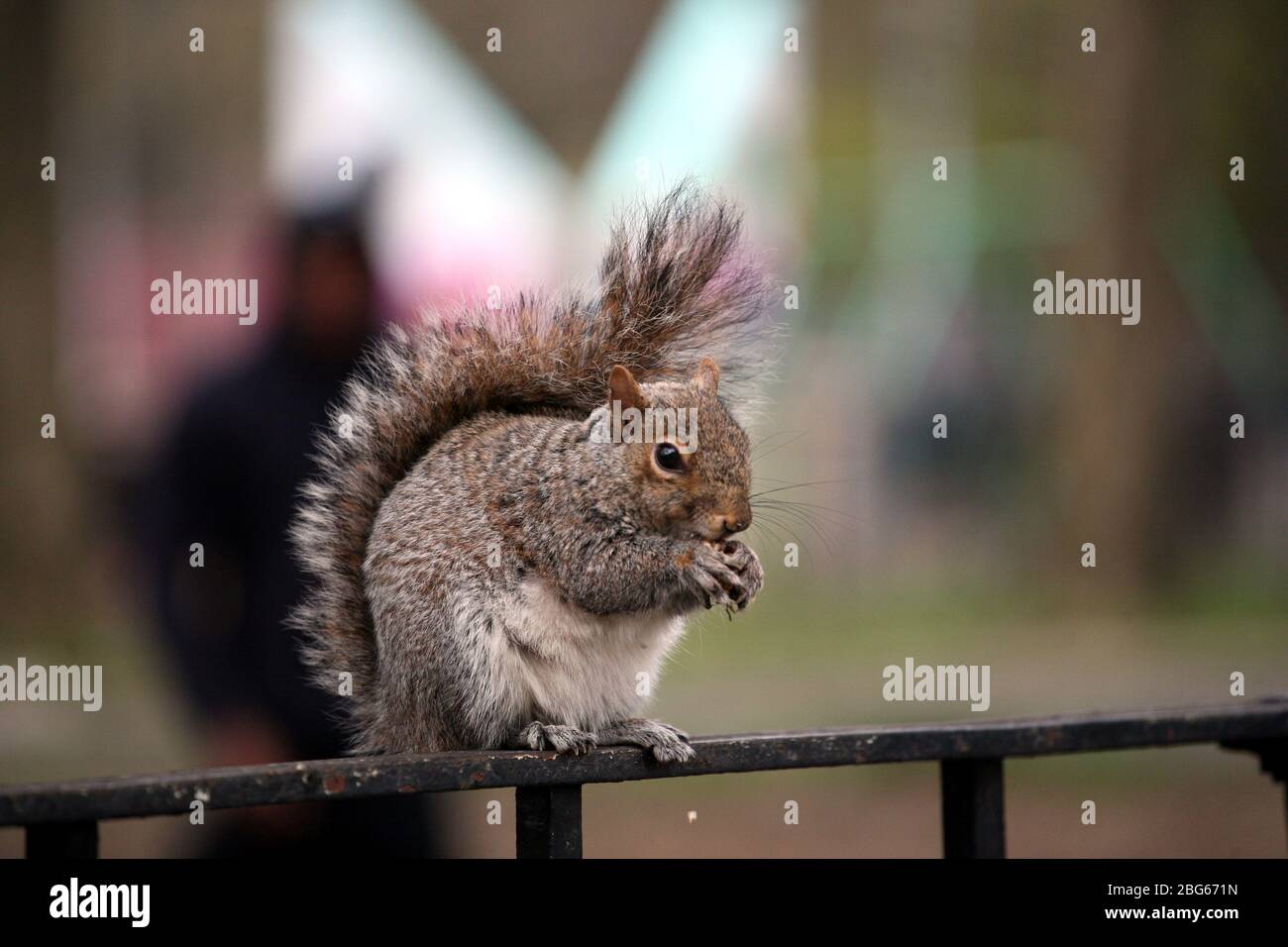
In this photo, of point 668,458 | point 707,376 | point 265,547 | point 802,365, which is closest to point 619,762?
point 668,458

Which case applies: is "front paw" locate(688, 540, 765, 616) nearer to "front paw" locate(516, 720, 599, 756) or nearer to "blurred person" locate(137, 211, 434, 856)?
"front paw" locate(516, 720, 599, 756)

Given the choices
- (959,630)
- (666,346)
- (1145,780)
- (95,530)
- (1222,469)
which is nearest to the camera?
(666,346)

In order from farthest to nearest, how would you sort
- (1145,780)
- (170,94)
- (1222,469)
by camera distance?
(1222,469) → (170,94) → (1145,780)

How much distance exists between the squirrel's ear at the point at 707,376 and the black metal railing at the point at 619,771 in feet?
1.16

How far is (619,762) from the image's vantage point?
3.50 ft

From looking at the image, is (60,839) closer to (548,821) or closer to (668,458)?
(548,821)

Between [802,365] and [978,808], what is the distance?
20.3ft

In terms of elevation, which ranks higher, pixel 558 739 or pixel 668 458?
pixel 668 458

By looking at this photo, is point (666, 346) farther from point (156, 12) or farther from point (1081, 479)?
point (156, 12)

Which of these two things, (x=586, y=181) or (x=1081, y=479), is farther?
(x=1081, y=479)

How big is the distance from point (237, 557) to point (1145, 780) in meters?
3.65

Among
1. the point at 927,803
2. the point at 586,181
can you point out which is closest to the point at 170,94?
the point at 586,181

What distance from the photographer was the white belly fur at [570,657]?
47.1 inches

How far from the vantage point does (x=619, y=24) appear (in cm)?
649
